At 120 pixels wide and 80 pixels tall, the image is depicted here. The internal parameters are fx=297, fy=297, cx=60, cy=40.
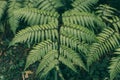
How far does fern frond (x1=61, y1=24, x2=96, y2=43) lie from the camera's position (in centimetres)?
428

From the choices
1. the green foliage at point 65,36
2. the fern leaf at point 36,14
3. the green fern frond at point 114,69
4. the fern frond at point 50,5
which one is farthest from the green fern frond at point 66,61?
the fern frond at point 50,5

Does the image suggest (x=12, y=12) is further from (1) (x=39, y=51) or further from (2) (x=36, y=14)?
(1) (x=39, y=51)

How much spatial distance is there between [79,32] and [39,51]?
0.64 m

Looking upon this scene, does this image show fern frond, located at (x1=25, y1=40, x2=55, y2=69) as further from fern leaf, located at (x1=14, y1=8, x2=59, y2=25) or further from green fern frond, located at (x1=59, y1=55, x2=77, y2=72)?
fern leaf, located at (x1=14, y1=8, x2=59, y2=25)

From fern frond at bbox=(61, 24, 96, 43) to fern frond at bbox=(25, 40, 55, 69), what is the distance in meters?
0.26

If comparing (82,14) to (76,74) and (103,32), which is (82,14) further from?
(76,74)

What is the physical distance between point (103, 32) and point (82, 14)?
1.34ft

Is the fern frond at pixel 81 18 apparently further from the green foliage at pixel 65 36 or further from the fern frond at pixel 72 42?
the fern frond at pixel 72 42

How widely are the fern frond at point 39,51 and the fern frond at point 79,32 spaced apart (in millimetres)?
258

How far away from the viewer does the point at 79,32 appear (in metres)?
4.31

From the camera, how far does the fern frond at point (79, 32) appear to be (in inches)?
168

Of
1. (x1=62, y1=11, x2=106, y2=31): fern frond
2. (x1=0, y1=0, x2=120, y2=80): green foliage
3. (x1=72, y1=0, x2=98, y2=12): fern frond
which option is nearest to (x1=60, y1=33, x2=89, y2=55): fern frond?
(x1=0, y1=0, x2=120, y2=80): green foliage

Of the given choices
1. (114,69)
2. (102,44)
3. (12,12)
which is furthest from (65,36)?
(12,12)

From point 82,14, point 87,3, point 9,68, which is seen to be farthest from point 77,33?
point 9,68
